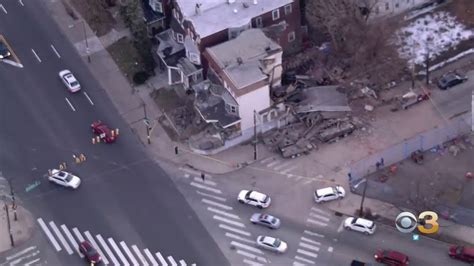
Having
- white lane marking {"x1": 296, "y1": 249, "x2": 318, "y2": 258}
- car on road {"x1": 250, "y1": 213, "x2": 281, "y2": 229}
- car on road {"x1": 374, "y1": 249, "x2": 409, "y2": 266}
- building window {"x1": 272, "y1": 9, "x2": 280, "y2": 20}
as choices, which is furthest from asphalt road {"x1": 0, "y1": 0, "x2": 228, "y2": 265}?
building window {"x1": 272, "y1": 9, "x2": 280, "y2": 20}

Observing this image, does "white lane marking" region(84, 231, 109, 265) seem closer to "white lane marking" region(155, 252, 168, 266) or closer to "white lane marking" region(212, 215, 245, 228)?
"white lane marking" region(155, 252, 168, 266)

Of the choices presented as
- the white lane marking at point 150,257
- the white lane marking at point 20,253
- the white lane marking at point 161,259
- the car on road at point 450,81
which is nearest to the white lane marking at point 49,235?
the white lane marking at point 20,253

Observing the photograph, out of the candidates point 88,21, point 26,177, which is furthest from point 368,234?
point 88,21

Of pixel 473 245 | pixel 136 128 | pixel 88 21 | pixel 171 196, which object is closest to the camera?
pixel 473 245

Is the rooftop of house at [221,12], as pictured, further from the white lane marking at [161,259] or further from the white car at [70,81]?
the white lane marking at [161,259]

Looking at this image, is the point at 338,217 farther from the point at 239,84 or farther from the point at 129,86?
the point at 129,86

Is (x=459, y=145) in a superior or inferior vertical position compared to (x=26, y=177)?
inferior

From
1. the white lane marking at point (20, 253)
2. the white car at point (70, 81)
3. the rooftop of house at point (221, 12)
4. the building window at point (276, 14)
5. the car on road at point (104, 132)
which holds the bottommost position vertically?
the white lane marking at point (20, 253)
